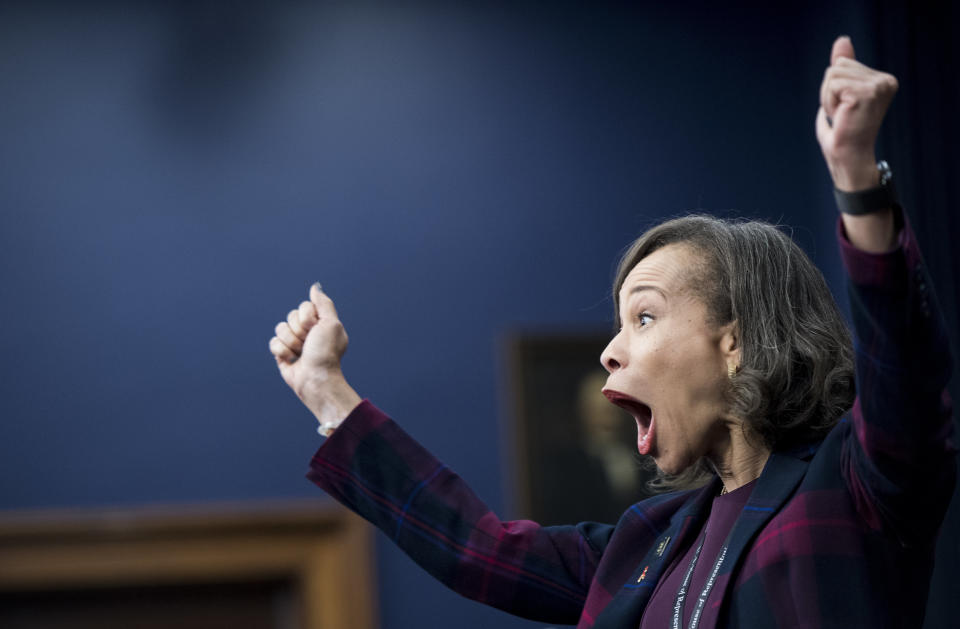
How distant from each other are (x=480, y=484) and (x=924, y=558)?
103 inches

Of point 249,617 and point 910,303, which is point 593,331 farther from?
point 910,303

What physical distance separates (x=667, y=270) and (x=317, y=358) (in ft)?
1.73

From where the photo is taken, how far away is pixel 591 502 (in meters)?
3.79

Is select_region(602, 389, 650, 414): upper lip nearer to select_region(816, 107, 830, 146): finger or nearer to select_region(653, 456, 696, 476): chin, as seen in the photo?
select_region(653, 456, 696, 476): chin

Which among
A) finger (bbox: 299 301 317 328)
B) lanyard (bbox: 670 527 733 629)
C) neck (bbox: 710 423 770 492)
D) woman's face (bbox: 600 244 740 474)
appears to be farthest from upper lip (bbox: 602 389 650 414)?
finger (bbox: 299 301 317 328)

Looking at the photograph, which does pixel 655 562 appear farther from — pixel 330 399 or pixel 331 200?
pixel 331 200

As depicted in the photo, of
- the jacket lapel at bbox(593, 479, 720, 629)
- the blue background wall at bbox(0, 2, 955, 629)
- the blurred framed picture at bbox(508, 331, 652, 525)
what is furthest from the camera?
the blurred framed picture at bbox(508, 331, 652, 525)

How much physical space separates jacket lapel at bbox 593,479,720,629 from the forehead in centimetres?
28

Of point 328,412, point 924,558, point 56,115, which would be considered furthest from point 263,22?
point 924,558

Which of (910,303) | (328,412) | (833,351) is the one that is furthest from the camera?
(328,412)

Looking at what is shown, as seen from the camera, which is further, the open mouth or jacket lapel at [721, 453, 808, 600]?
the open mouth

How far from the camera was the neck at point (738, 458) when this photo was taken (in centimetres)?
147

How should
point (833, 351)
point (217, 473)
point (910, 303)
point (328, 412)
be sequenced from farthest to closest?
point (217, 473) < point (328, 412) < point (833, 351) < point (910, 303)

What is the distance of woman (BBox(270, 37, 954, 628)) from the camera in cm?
110
